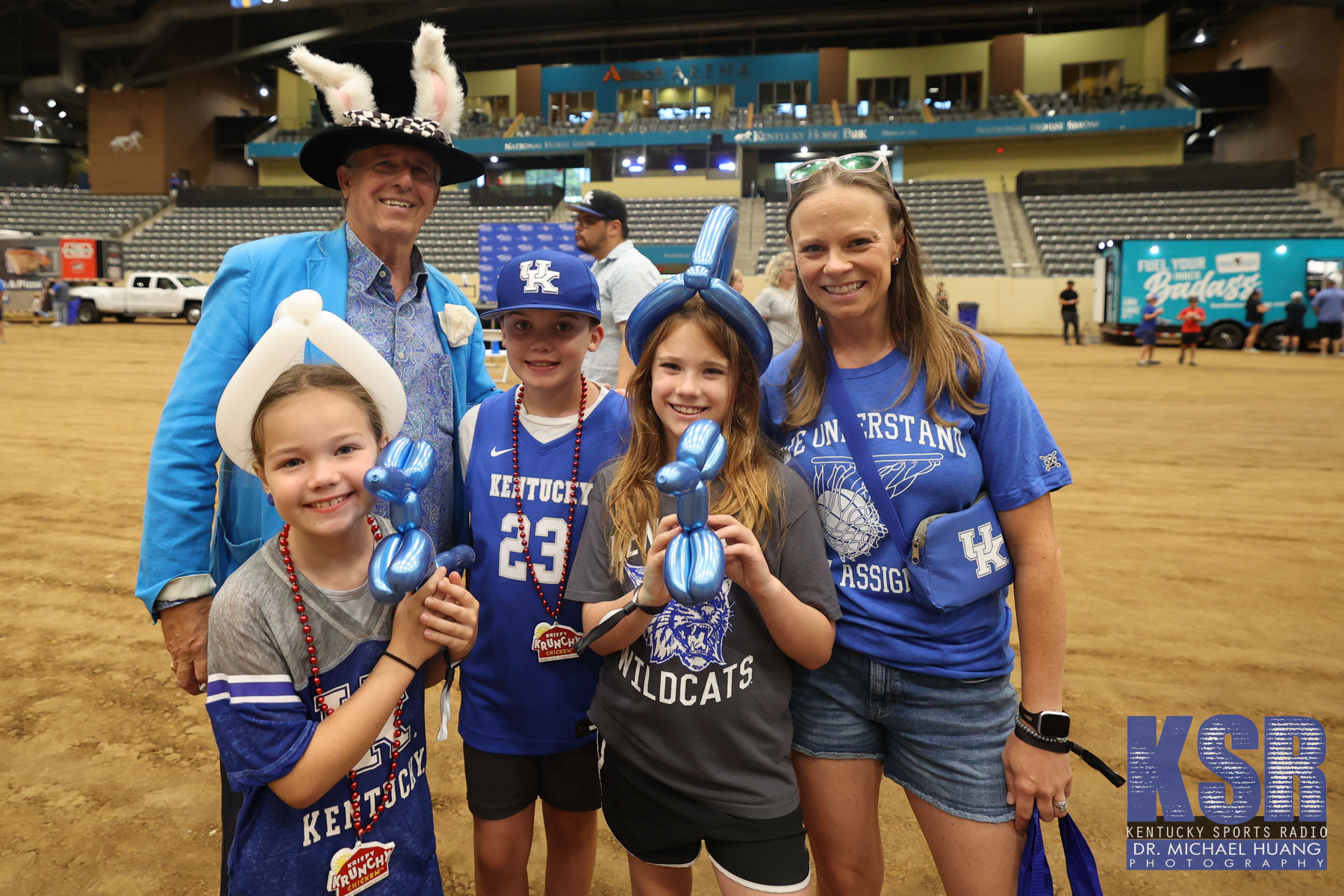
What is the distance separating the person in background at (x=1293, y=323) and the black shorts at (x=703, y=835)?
19.7 m

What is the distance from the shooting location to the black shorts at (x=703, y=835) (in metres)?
1.40

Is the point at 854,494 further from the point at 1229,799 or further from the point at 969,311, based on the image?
the point at 969,311

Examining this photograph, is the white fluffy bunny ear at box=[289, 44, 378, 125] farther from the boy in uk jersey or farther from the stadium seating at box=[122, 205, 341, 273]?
the stadium seating at box=[122, 205, 341, 273]

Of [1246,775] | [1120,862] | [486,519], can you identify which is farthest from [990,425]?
[1246,775]

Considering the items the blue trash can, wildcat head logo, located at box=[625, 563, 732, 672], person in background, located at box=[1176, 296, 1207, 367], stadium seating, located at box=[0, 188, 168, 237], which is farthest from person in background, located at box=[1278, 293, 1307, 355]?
stadium seating, located at box=[0, 188, 168, 237]

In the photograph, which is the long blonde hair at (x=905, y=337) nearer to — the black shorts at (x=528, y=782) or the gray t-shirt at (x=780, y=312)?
the black shorts at (x=528, y=782)

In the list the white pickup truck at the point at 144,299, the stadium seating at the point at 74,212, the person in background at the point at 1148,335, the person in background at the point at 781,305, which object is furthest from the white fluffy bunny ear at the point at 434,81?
the stadium seating at the point at 74,212

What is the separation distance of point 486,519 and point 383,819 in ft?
2.09

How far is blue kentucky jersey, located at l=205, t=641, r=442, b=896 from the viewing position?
1.25 m

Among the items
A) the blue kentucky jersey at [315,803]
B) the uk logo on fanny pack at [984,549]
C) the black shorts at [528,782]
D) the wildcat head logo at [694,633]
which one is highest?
the uk logo on fanny pack at [984,549]

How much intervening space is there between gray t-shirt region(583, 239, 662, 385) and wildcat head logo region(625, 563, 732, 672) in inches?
127

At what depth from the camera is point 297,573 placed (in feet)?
4.43

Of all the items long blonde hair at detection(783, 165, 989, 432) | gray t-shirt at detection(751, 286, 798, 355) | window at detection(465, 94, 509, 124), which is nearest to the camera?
long blonde hair at detection(783, 165, 989, 432)

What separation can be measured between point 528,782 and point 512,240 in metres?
15.0
